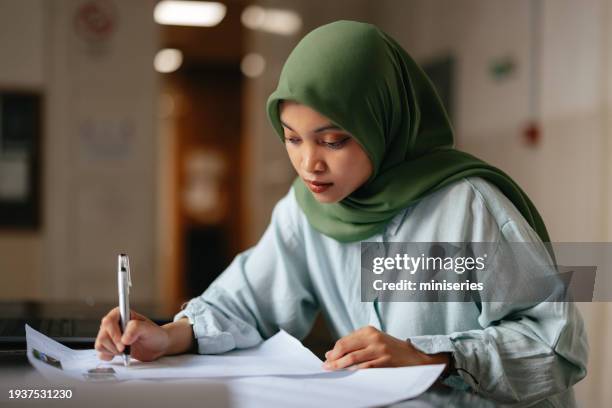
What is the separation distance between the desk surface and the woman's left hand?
0.05 m

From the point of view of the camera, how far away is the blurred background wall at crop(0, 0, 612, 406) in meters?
2.76

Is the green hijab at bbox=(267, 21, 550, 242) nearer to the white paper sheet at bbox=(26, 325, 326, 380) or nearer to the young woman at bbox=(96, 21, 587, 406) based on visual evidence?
the young woman at bbox=(96, 21, 587, 406)

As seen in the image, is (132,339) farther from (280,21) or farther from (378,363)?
(280,21)

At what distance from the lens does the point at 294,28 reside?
15.3ft

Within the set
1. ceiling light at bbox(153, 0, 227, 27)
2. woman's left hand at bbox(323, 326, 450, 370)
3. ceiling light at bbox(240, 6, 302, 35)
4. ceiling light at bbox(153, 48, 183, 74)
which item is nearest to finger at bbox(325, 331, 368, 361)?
woman's left hand at bbox(323, 326, 450, 370)

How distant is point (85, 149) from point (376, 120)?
3.69 meters

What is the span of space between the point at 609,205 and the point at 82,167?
9.72 ft

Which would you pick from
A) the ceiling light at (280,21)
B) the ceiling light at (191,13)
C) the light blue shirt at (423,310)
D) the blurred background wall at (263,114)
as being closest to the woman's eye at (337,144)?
the light blue shirt at (423,310)

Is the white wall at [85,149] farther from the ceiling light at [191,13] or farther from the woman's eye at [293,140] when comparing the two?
the woman's eye at [293,140]

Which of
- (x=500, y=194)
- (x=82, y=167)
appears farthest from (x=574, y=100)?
(x=82, y=167)

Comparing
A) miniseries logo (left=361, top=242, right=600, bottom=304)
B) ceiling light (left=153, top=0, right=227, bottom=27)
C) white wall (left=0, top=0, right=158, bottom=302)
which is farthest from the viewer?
ceiling light (left=153, top=0, right=227, bottom=27)

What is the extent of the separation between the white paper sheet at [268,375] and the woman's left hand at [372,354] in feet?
0.04

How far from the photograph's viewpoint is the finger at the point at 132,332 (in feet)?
2.77

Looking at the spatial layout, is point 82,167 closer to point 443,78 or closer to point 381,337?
point 443,78
